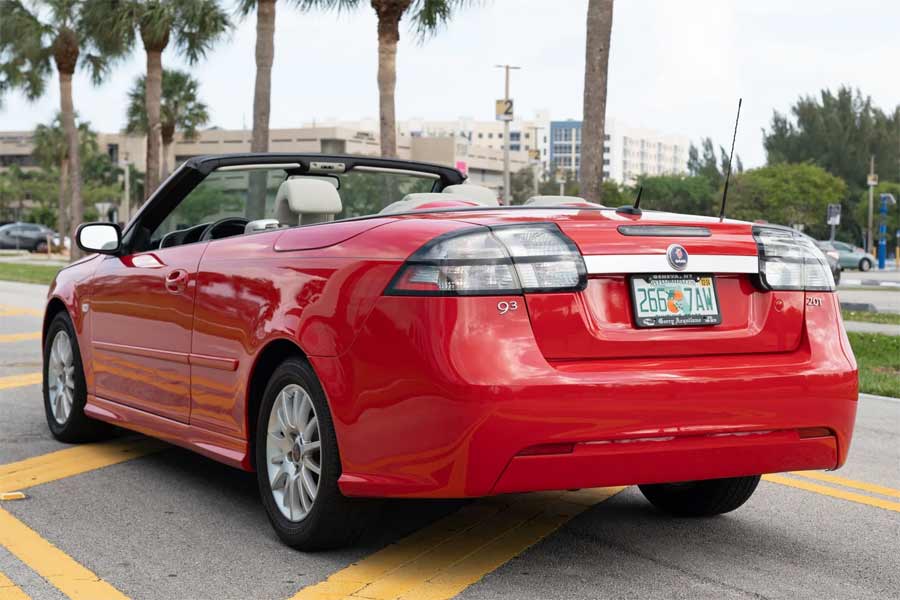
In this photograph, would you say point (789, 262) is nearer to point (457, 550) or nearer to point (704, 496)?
point (704, 496)

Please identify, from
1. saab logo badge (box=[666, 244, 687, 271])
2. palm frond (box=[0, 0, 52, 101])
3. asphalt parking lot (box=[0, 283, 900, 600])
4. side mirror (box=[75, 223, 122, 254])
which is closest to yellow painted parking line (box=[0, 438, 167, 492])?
asphalt parking lot (box=[0, 283, 900, 600])

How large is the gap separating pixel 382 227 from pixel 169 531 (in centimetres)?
158

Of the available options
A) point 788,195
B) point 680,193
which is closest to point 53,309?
point 788,195

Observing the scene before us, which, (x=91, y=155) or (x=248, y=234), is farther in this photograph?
(x=91, y=155)

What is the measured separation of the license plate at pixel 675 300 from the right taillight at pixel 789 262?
0.86 ft

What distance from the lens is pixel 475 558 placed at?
457 cm

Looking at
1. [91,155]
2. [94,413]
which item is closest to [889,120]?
[91,155]

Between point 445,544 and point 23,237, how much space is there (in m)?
70.3

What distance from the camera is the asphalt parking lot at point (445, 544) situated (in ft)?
13.9

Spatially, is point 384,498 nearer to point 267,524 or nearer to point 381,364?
point 381,364

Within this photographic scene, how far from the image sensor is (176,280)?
5.60 meters

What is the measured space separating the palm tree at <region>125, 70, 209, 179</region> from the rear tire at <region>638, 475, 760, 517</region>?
55403mm

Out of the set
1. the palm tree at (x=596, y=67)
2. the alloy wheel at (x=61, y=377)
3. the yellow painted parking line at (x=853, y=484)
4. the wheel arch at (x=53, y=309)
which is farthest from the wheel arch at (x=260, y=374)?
the palm tree at (x=596, y=67)

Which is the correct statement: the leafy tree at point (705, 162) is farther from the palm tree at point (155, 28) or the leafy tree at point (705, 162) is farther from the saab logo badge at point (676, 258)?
the saab logo badge at point (676, 258)
